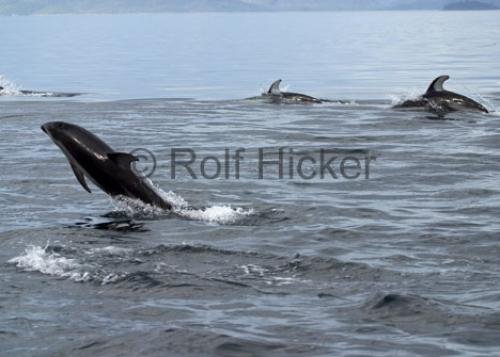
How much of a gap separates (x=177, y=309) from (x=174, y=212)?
4.63 metres

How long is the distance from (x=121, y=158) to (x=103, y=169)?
16.5 inches

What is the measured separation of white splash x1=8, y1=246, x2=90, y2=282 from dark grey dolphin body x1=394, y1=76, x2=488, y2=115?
1816cm

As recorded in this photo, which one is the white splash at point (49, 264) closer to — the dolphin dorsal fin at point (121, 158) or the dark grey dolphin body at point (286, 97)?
the dolphin dorsal fin at point (121, 158)

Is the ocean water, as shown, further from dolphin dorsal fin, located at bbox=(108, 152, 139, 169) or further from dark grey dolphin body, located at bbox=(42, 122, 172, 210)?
dolphin dorsal fin, located at bbox=(108, 152, 139, 169)

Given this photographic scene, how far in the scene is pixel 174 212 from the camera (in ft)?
47.2

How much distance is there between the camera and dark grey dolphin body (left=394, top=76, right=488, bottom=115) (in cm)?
2830

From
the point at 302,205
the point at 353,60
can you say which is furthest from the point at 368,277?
the point at 353,60

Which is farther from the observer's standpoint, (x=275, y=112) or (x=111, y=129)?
(x=275, y=112)

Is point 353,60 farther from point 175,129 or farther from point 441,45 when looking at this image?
point 175,129

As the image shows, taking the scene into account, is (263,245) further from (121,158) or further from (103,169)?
(103,169)

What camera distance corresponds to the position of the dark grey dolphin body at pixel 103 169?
14.3 metres

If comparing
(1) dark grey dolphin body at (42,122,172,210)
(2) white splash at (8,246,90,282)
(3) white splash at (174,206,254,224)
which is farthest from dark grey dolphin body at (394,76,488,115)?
(2) white splash at (8,246,90,282)

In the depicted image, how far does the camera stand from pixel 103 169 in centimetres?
1429

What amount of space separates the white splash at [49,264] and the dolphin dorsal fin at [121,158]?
2292 millimetres
